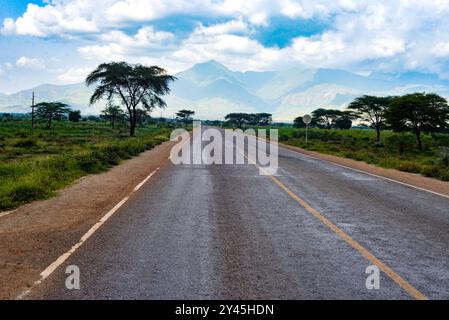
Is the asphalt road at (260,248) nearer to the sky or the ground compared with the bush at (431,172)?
nearer to the ground

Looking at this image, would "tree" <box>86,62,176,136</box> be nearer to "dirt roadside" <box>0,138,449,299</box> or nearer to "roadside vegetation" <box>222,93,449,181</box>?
"roadside vegetation" <box>222,93,449,181</box>

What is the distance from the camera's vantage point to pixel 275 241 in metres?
6.64

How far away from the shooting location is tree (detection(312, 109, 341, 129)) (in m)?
121

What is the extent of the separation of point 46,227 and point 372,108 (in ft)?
217

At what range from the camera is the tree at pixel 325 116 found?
398 feet

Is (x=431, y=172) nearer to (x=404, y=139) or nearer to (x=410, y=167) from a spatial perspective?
(x=410, y=167)

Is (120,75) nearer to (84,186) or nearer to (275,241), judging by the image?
(84,186)

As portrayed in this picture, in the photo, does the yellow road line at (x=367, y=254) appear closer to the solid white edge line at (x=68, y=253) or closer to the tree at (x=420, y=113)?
the solid white edge line at (x=68, y=253)

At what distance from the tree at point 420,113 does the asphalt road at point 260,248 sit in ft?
124

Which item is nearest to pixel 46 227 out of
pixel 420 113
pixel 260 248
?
pixel 260 248

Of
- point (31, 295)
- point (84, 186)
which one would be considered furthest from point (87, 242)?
point (84, 186)

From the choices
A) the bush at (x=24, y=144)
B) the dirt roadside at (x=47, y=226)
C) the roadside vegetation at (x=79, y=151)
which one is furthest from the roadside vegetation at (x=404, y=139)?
the bush at (x=24, y=144)
